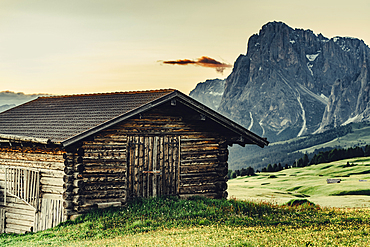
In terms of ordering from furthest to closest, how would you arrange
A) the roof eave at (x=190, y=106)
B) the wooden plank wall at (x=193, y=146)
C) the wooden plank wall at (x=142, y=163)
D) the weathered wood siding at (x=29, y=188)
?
the wooden plank wall at (x=193, y=146) < the weathered wood siding at (x=29, y=188) < the wooden plank wall at (x=142, y=163) < the roof eave at (x=190, y=106)

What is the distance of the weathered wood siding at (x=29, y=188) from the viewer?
53.3ft

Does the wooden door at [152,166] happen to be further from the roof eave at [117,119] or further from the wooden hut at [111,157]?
the roof eave at [117,119]

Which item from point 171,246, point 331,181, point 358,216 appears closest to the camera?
point 171,246

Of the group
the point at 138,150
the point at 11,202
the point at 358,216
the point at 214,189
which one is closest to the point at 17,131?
the point at 11,202

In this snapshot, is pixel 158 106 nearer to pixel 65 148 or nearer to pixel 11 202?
pixel 65 148

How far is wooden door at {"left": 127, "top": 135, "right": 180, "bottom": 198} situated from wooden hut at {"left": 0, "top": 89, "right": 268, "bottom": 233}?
0.04 meters

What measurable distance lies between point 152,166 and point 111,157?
1.86 metres

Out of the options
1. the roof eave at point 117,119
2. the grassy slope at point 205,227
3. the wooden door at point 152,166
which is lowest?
the grassy slope at point 205,227

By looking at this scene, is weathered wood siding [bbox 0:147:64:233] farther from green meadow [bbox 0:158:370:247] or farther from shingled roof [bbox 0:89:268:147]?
green meadow [bbox 0:158:370:247]

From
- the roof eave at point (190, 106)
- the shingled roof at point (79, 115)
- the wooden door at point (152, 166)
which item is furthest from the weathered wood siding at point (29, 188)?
the wooden door at point (152, 166)

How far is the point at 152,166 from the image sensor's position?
17156 millimetres

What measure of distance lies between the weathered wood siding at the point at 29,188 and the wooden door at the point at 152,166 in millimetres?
2924

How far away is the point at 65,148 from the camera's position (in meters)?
15.5

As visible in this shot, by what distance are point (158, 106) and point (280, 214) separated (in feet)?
22.4
